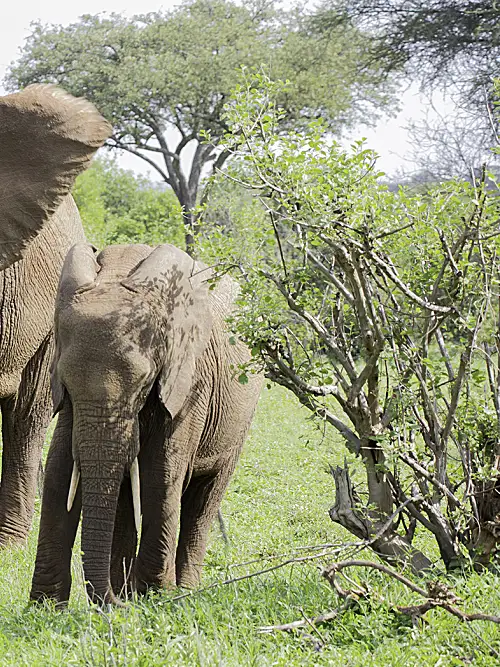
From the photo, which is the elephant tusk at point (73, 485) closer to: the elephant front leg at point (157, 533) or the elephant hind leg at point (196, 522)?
the elephant front leg at point (157, 533)

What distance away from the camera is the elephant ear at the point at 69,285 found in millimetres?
4645

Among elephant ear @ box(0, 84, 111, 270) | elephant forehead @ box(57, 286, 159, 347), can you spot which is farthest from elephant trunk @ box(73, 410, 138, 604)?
elephant ear @ box(0, 84, 111, 270)

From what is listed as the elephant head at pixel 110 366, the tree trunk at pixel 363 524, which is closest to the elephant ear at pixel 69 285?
the elephant head at pixel 110 366

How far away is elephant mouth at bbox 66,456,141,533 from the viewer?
4.54 metres

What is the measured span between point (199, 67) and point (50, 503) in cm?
2471

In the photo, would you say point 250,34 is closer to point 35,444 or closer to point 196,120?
point 196,120

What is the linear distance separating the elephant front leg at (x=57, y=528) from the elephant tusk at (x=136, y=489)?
268 mm


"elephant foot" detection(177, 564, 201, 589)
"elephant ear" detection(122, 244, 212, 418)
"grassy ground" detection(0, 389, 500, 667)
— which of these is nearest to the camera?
"grassy ground" detection(0, 389, 500, 667)

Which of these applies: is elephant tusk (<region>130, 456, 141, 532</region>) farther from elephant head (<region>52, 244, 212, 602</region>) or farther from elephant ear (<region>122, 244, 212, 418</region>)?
elephant ear (<region>122, 244, 212, 418</region>)

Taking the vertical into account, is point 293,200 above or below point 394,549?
above

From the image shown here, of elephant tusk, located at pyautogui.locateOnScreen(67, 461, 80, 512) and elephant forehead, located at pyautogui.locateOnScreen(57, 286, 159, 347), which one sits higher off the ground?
elephant forehead, located at pyautogui.locateOnScreen(57, 286, 159, 347)

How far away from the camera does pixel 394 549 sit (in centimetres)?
491

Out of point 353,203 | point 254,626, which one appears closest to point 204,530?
point 254,626

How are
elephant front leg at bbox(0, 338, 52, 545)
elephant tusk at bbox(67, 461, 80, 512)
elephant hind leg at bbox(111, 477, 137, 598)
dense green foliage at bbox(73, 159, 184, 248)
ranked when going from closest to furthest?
elephant tusk at bbox(67, 461, 80, 512) → elephant hind leg at bbox(111, 477, 137, 598) → elephant front leg at bbox(0, 338, 52, 545) → dense green foliage at bbox(73, 159, 184, 248)
